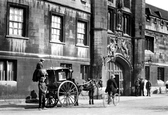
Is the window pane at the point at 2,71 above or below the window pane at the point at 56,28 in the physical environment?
below

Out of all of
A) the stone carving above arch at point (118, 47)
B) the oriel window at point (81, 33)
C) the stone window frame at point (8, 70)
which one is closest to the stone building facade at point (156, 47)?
the stone carving above arch at point (118, 47)

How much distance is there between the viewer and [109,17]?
31828mm

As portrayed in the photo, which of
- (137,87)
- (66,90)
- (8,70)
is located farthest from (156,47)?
(66,90)

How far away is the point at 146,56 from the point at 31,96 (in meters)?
18.7

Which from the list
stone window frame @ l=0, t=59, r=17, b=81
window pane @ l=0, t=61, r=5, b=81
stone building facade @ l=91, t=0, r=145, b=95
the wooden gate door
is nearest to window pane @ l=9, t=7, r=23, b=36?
stone window frame @ l=0, t=59, r=17, b=81

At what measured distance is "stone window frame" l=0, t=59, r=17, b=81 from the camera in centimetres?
2114

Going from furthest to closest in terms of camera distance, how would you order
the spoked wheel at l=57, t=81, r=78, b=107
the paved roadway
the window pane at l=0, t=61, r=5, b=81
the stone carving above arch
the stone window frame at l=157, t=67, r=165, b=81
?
the stone window frame at l=157, t=67, r=165, b=81, the stone carving above arch, the window pane at l=0, t=61, r=5, b=81, the spoked wheel at l=57, t=81, r=78, b=107, the paved roadway

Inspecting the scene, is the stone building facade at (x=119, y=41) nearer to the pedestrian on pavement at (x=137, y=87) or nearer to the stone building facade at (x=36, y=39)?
the pedestrian on pavement at (x=137, y=87)

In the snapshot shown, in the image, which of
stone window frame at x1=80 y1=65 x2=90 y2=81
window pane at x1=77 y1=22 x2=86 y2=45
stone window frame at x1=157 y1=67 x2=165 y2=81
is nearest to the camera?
window pane at x1=77 y1=22 x2=86 y2=45

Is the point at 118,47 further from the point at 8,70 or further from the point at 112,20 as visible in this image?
the point at 8,70

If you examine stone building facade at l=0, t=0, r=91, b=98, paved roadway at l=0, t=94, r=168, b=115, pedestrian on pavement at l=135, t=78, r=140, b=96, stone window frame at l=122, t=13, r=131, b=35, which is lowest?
paved roadway at l=0, t=94, r=168, b=115

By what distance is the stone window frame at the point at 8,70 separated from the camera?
69.4 ft

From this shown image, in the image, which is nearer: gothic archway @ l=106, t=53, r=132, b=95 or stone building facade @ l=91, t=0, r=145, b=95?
stone building facade @ l=91, t=0, r=145, b=95

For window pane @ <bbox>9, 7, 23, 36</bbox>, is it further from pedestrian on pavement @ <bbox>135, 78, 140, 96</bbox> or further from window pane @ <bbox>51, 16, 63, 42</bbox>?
pedestrian on pavement @ <bbox>135, 78, 140, 96</bbox>
